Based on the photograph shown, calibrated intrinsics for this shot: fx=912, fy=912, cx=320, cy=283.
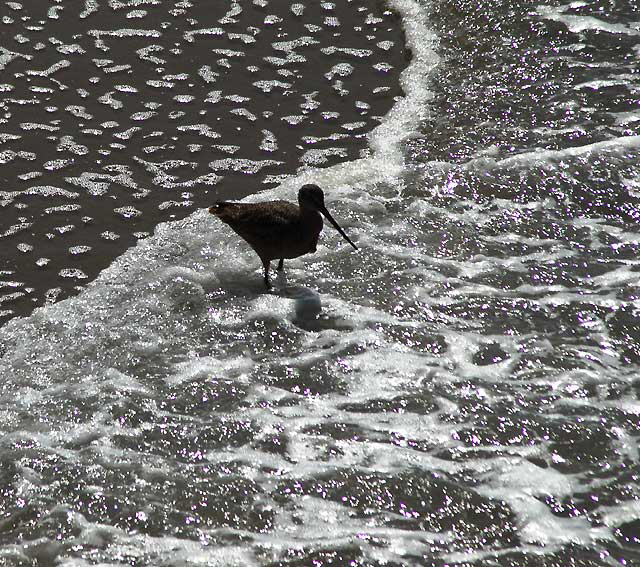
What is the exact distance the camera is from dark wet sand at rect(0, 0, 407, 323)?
7187 millimetres

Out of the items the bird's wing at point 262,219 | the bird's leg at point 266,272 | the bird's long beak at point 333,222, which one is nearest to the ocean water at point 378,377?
the bird's leg at point 266,272

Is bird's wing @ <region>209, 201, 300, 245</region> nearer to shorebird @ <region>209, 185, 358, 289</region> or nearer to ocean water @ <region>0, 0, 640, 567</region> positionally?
shorebird @ <region>209, 185, 358, 289</region>

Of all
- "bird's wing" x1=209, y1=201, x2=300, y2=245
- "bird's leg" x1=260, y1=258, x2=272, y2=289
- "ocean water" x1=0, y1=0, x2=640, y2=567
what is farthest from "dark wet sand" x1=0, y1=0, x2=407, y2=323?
"bird's leg" x1=260, y1=258, x2=272, y2=289

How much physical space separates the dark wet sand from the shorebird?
951mm

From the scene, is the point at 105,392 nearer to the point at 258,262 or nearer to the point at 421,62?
the point at 258,262

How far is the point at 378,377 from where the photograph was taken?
5.93 metres

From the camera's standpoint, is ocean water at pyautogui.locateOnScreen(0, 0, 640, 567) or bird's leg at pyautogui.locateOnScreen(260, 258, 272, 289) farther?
bird's leg at pyautogui.locateOnScreen(260, 258, 272, 289)

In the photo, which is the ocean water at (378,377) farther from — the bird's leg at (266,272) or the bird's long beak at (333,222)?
the bird's long beak at (333,222)

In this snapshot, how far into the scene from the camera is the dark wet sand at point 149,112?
283 inches

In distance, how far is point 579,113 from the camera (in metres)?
8.76

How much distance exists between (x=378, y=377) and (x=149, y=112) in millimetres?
3981

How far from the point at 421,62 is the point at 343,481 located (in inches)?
223

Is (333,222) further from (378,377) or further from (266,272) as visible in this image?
(378,377)

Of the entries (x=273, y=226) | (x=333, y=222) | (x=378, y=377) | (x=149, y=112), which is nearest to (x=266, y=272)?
(x=273, y=226)
